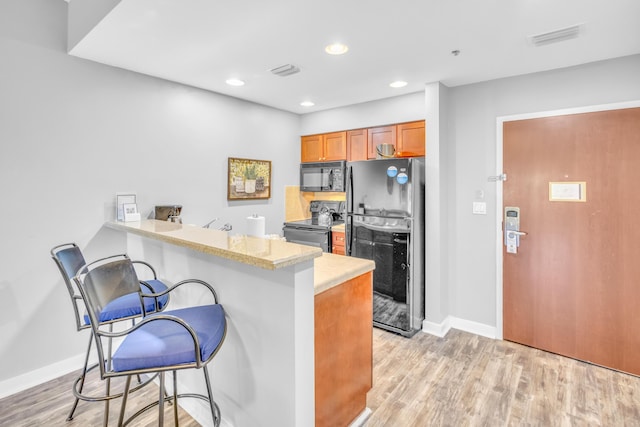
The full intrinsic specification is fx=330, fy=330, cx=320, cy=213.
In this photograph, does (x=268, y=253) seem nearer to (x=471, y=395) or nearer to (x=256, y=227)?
(x=256, y=227)

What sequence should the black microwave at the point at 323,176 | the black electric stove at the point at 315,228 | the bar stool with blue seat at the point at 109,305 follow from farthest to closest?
the black microwave at the point at 323,176 → the black electric stove at the point at 315,228 → the bar stool with blue seat at the point at 109,305

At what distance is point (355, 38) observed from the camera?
2.22 m

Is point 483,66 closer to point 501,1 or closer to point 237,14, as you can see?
point 501,1

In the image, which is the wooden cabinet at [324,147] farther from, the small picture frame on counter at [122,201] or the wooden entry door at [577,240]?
the small picture frame on counter at [122,201]

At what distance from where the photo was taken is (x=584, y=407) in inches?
84.5

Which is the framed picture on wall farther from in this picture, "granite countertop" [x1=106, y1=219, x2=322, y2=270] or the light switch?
the light switch

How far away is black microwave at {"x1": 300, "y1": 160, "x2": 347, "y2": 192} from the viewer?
162 inches

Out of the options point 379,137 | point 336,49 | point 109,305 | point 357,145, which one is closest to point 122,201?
point 109,305

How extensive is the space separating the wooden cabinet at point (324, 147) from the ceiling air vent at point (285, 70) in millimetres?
1369

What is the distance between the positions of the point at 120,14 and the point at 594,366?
423 centimetres

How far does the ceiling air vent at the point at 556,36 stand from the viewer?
213 cm

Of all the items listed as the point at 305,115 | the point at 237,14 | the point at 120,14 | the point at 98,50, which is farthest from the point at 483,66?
the point at 98,50

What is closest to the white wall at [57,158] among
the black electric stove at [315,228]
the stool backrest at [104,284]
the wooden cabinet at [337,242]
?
the stool backrest at [104,284]

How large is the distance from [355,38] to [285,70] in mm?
793
